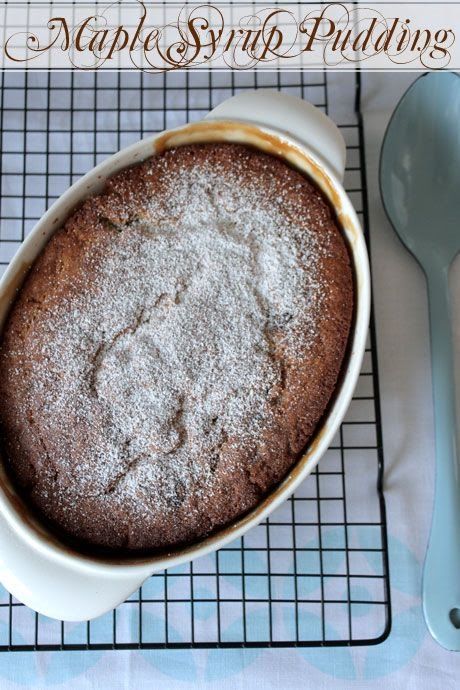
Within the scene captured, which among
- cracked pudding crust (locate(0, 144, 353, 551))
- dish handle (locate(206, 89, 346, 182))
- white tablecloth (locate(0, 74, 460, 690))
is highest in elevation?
dish handle (locate(206, 89, 346, 182))

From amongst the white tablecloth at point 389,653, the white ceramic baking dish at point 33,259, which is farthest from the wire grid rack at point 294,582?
the white ceramic baking dish at point 33,259

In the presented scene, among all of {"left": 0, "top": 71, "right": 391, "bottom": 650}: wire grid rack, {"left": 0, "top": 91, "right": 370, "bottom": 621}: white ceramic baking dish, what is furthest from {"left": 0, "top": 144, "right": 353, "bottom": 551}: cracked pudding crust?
{"left": 0, "top": 71, "right": 391, "bottom": 650}: wire grid rack

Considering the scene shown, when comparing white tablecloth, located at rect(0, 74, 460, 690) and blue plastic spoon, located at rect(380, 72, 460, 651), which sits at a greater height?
blue plastic spoon, located at rect(380, 72, 460, 651)

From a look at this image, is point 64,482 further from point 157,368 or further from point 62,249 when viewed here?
point 62,249

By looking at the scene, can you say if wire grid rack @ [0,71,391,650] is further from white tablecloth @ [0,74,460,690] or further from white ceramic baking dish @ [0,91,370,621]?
white ceramic baking dish @ [0,91,370,621]

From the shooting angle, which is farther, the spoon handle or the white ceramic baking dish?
the spoon handle

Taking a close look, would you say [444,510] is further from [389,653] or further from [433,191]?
[433,191]

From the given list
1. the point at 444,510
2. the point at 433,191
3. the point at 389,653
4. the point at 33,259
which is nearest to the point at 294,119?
the point at 433,191
